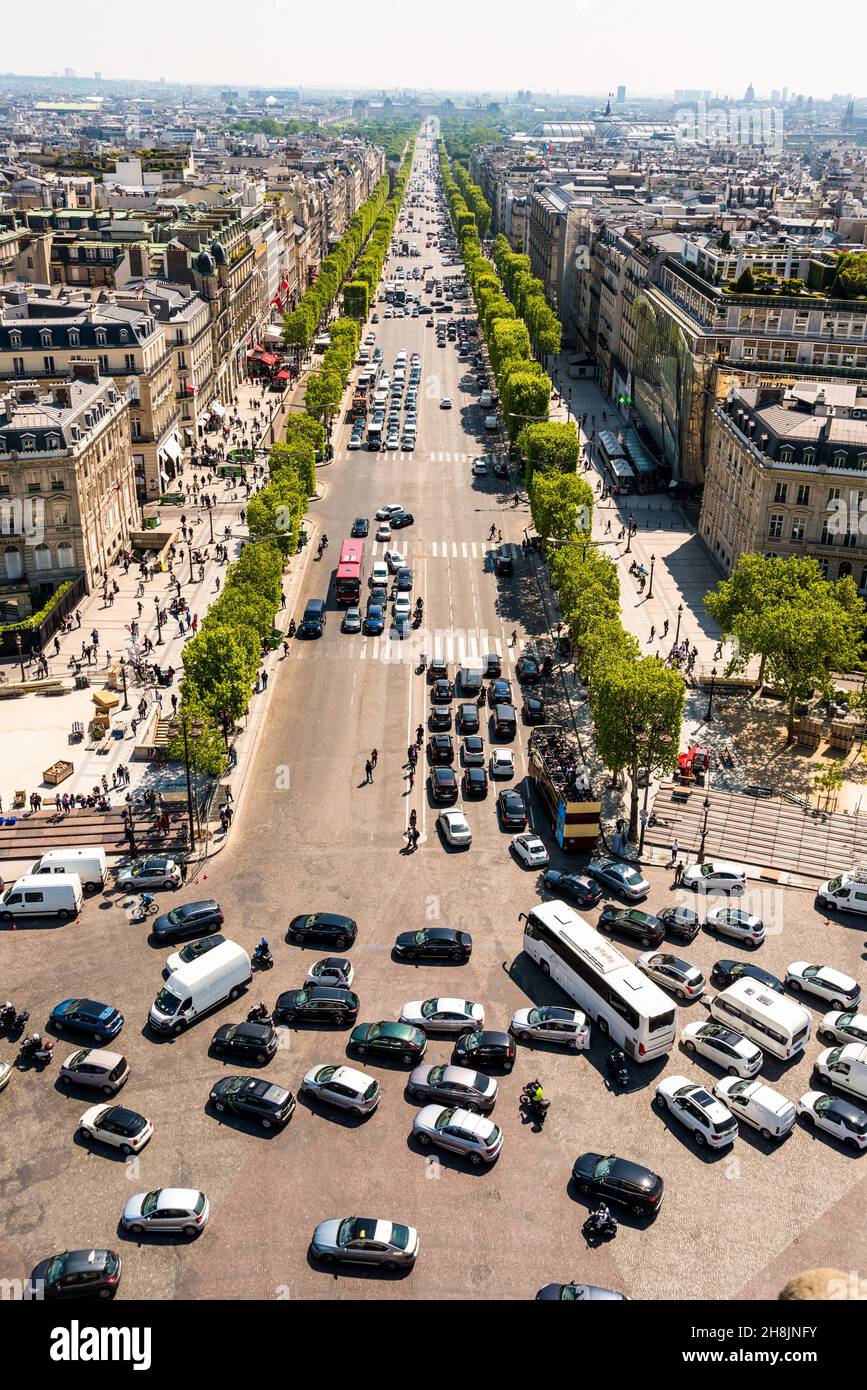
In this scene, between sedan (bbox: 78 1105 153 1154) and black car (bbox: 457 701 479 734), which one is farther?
black car (bbox: 457 701 479 734)

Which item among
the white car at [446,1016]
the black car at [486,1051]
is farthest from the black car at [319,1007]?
the black car at [486,1051]

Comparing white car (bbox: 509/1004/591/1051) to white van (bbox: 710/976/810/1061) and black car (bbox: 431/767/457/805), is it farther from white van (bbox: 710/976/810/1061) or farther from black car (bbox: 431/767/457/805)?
black car (bbox: 431/767/457/805)

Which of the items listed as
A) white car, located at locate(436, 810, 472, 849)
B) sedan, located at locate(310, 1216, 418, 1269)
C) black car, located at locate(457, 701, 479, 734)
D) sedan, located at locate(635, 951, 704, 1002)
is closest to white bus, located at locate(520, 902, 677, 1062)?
sedan, located at locate(635, 951, 704, 1002)

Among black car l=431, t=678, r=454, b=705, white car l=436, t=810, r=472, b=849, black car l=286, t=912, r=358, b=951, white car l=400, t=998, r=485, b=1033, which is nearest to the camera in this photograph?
white car l=400, t=998, r=485, b=1033

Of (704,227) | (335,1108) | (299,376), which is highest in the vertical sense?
(704,227)

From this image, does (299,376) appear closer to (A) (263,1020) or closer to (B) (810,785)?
(B) (810,785)

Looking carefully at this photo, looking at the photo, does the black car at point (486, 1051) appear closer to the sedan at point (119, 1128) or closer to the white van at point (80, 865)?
the sedan at point (119, 1128)

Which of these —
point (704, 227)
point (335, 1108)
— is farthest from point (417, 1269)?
point (704, 227)
